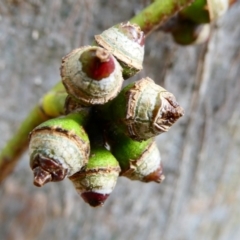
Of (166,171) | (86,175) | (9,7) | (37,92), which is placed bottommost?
(86,175)

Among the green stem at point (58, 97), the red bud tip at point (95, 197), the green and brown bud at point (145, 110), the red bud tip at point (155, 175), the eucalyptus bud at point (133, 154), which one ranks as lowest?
the red bud tip at point (95, 197)

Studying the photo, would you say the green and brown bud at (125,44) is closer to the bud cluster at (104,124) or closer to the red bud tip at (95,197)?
the bud cluster at (104,124)

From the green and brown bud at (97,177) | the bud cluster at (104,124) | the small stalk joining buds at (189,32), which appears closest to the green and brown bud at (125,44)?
the bud cluster at (104,124)

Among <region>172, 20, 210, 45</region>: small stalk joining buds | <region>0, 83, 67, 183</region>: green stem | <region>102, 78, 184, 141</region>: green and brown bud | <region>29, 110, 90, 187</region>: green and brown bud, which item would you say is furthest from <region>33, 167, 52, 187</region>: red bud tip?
<region>172, 20, 210, 45</region>: small stalk joining buds

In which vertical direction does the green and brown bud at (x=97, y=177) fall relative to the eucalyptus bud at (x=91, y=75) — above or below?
below

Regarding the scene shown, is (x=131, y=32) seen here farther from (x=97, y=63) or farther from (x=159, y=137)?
(x=159, y=137)

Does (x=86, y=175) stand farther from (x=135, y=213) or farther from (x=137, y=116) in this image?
(x=135, y=213)

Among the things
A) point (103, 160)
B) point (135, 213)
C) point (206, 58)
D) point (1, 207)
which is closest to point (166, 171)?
point (135, 213)
